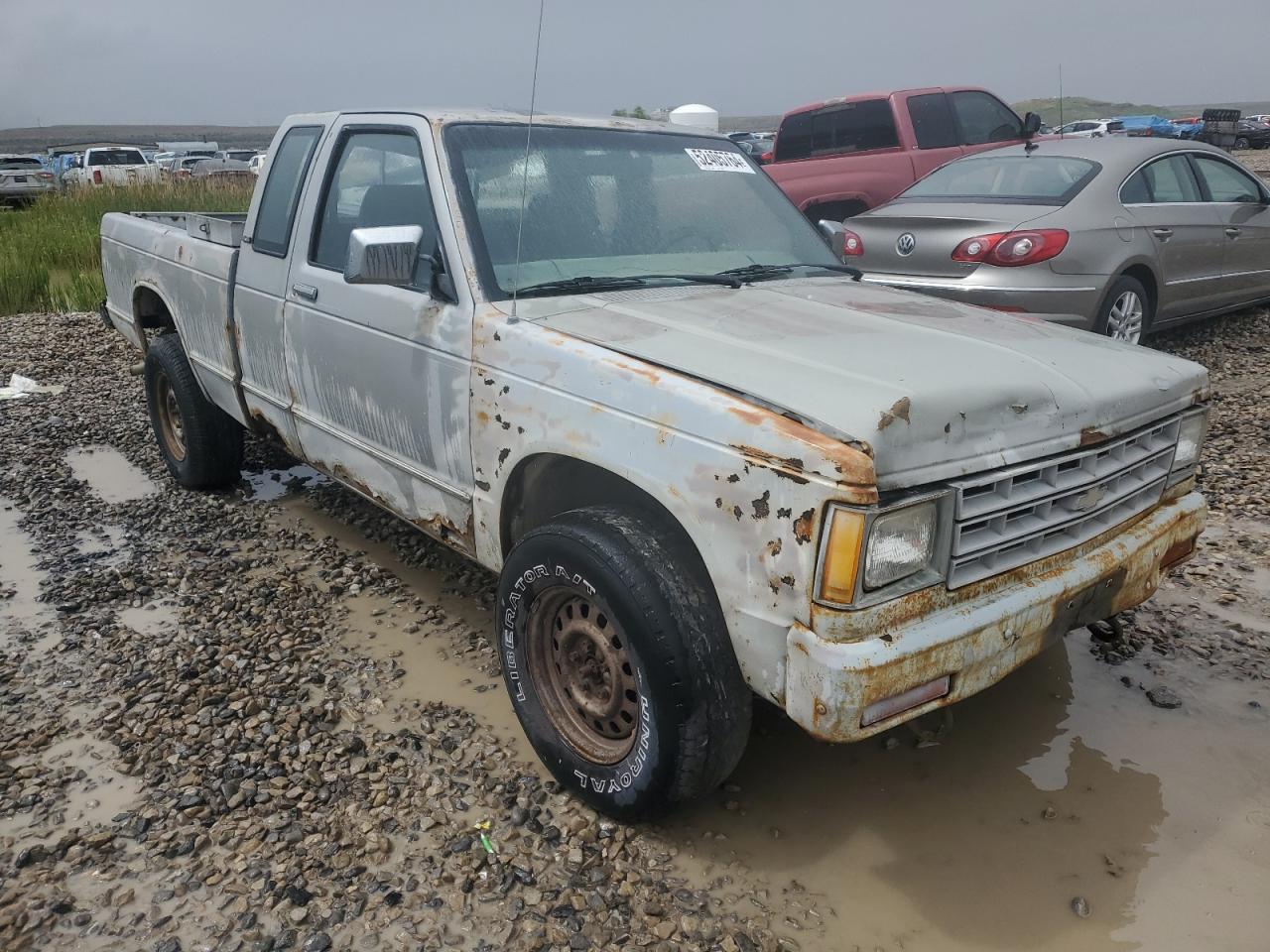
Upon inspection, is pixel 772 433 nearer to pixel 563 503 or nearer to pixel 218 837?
pixel 563 503

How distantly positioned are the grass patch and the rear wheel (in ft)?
29.4

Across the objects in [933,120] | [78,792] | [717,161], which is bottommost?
[78,792]

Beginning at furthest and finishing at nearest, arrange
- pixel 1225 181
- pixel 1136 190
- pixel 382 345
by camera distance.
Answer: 1. pixel 1225 181
2. pixel 1136 190
3. pixel 382 345

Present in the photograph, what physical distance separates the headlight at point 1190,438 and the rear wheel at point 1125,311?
11.3 ft

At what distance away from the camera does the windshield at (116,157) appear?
2602 cm

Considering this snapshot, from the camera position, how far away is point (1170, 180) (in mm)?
6844

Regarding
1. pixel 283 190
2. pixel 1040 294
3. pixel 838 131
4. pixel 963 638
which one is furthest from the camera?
pixel 838 131

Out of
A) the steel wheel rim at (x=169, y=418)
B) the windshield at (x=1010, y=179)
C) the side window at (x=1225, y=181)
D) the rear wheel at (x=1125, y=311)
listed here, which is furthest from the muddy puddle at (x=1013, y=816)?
the side window at (x=1225, y=181)

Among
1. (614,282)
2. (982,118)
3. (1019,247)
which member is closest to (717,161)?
(614,282)

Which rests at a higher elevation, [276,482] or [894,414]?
[894,414]

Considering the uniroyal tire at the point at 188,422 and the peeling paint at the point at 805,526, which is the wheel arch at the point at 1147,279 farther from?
the uniroyal tire at the point at 188,422

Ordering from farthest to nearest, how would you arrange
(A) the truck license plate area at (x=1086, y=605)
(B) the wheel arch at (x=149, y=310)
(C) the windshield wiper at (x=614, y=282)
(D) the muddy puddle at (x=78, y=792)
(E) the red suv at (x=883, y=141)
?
(E) the red suv at (x=883, y=141)
(B) the wheel arch at (x=149, y=310)
(C) the windshield wiper at (x=614, y=282)
(D) the muddy puddle at (x=78, y=792)
(A) the truck license plate area at (x=1086, y=605)

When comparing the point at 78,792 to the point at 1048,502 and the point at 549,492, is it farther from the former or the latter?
the point at 1048,502

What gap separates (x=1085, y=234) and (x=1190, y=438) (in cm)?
360
